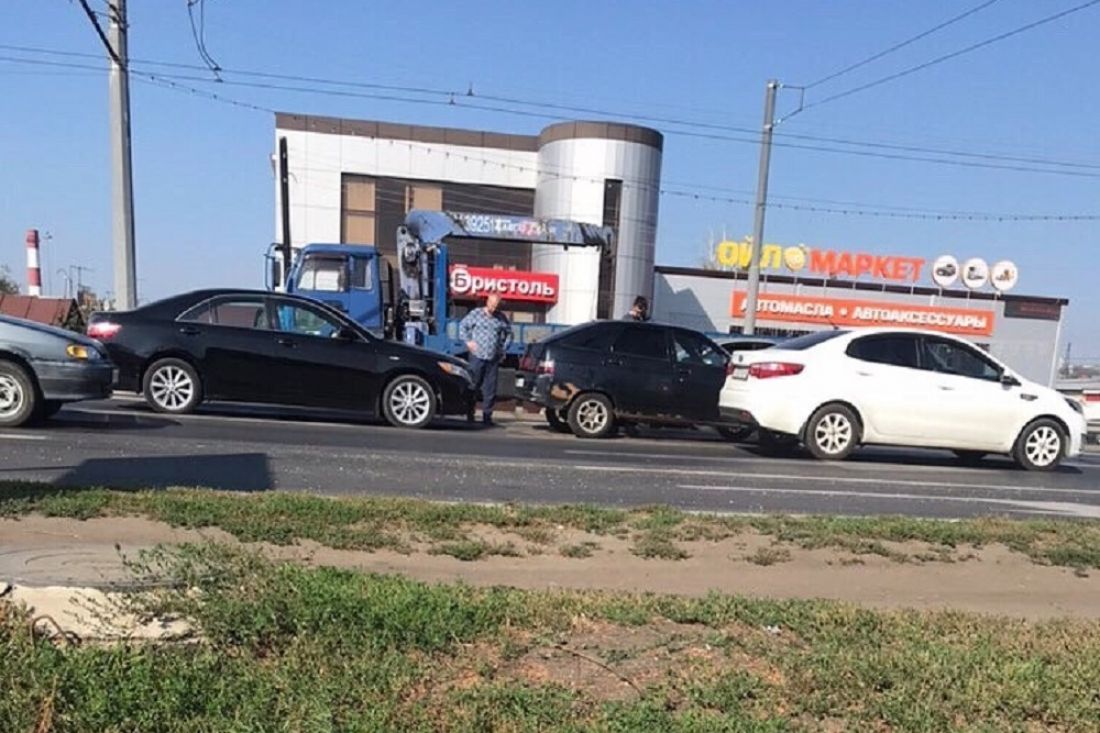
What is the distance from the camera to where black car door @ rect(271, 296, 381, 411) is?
440 inches

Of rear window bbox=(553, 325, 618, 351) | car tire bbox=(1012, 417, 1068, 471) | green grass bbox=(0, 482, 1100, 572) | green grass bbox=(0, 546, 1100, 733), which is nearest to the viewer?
green grass bbox=(0, 546, 1100, 733)

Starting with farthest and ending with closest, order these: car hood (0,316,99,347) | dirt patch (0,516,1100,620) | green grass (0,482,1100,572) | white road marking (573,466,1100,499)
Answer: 1. white road marking (573,466,1100,499)
2. car hood (0,316,99,347)
3. green grass (0,482,1100,572)
4. dirt patch (0,516,1100,620)

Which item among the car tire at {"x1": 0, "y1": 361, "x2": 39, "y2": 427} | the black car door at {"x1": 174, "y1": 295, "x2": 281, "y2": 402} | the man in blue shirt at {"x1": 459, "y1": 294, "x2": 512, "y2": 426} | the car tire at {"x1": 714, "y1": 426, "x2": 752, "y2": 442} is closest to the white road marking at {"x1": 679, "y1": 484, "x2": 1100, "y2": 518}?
the car tire at {"x1": 714, "y1": 426, "x2": 752, "y2": 442}

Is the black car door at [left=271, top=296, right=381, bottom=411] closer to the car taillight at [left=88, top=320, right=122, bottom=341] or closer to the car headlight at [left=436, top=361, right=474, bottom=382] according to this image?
the car headlight at [left=436, top=361, right=474, bottom=382]

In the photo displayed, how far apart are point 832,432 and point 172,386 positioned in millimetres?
8602

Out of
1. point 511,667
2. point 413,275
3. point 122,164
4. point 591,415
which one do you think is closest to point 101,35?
point 122,164

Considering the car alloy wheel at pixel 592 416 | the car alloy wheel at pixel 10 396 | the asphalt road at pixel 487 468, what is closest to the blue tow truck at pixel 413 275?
the car alloy wheel at pixel 592 416

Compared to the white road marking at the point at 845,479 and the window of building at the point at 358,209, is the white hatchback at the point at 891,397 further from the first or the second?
the window of building at the point at 358,209

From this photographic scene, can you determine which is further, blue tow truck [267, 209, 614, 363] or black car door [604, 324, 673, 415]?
blue tow truck [267, 209, 614, 363]

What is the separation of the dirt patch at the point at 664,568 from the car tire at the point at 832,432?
482 centimetres

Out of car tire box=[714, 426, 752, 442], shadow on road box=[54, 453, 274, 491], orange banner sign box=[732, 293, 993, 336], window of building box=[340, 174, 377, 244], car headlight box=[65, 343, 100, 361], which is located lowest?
car tire box=[714, 426, 752, 442]

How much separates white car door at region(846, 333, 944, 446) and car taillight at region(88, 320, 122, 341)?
30.8 feet

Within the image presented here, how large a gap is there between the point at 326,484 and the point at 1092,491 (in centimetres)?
904

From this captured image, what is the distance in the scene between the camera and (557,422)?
13.0 metres
